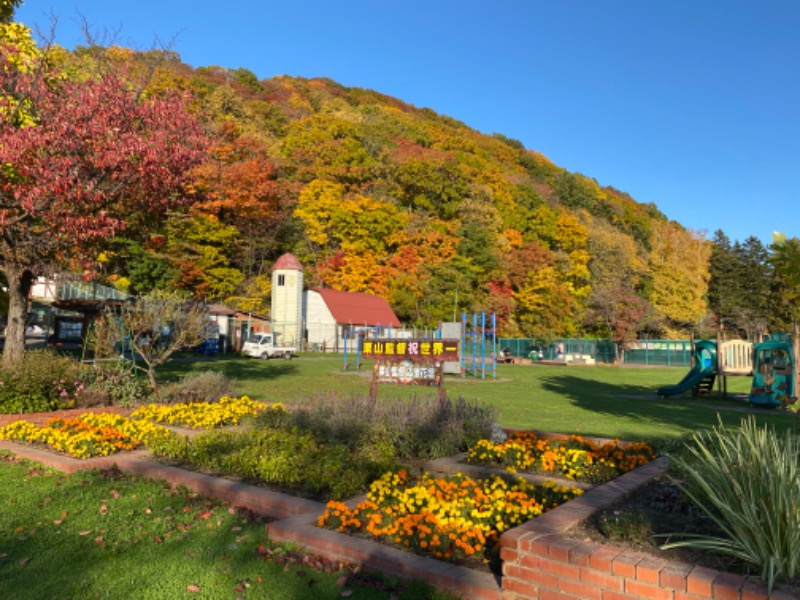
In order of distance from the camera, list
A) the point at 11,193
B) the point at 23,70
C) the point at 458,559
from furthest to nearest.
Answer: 1. the point at 11,193
2. the point at 23,70
3. the point at 458,559

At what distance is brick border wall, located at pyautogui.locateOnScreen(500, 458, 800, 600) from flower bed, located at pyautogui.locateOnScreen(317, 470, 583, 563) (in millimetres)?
508

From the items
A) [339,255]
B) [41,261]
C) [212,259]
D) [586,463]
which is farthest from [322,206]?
[586,463]

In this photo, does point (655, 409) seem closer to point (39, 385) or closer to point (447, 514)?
point (447, 514)

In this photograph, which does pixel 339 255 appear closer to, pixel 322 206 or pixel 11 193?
pixel 322 206

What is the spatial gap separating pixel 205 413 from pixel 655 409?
1235cm

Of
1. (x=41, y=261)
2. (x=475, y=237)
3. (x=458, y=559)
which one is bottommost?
(x=458, y=559)

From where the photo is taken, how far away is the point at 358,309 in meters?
48.8

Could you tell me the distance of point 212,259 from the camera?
45688 millimetres

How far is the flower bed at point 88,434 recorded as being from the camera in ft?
24.8

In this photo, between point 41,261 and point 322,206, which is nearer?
point 41,261

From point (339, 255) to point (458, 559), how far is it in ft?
168

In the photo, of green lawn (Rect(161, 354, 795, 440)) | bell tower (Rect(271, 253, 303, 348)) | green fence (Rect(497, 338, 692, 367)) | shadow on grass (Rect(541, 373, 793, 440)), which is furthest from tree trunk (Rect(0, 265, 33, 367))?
green fence (Rect(497, 338, 692, 367))

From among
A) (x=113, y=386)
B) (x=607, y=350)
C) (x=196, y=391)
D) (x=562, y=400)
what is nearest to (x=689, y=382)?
(x=562, y=400)

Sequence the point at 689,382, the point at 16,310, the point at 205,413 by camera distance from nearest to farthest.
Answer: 1. the point at 205,413
2. the point at 16,310
3. the point at 689,382
